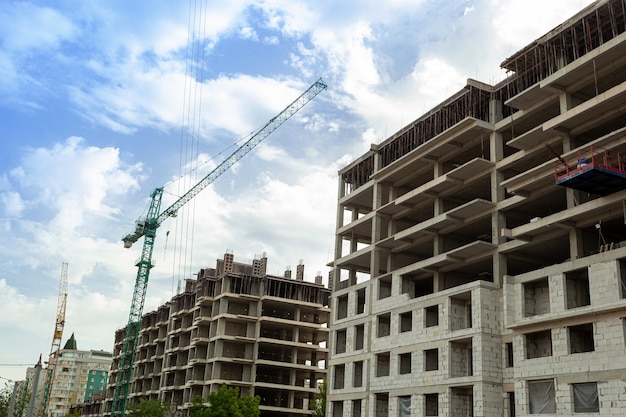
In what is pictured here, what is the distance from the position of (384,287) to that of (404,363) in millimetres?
8058

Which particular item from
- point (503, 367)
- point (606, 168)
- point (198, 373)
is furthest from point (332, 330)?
point (198, 373)

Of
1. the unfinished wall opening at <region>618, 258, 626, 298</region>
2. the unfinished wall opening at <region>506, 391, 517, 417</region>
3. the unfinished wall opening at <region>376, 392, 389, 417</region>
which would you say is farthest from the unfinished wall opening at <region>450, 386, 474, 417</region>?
the unfinished wall opening at <region>618, 258, 626, 298</region>

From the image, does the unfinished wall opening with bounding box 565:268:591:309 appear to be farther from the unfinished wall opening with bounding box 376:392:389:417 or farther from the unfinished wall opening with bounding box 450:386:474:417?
the unfinished wall opening with bounding box 376:392:389:417

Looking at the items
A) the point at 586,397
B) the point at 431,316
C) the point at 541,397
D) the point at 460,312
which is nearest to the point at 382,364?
the point at 431,316

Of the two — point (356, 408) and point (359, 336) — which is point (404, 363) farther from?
point (359, 336)

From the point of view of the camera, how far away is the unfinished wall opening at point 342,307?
65688mm

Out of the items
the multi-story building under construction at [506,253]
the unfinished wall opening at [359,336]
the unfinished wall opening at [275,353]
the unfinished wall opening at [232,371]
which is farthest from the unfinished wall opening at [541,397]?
the unfinished wall opening at [232,371]

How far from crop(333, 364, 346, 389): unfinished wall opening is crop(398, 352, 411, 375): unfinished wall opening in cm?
916

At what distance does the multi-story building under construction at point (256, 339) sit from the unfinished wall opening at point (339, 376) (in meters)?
33.2

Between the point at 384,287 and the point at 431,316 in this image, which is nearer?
the point at 431,316

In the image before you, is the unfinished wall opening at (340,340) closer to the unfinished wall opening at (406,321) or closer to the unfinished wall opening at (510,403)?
the unfinished wall opening at (406,321)

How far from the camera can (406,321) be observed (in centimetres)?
5656

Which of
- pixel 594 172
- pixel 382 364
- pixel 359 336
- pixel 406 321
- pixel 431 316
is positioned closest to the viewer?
pixel 594 172

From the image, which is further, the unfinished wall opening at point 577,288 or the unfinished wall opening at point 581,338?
the unfinished wall opening at point 577,288
